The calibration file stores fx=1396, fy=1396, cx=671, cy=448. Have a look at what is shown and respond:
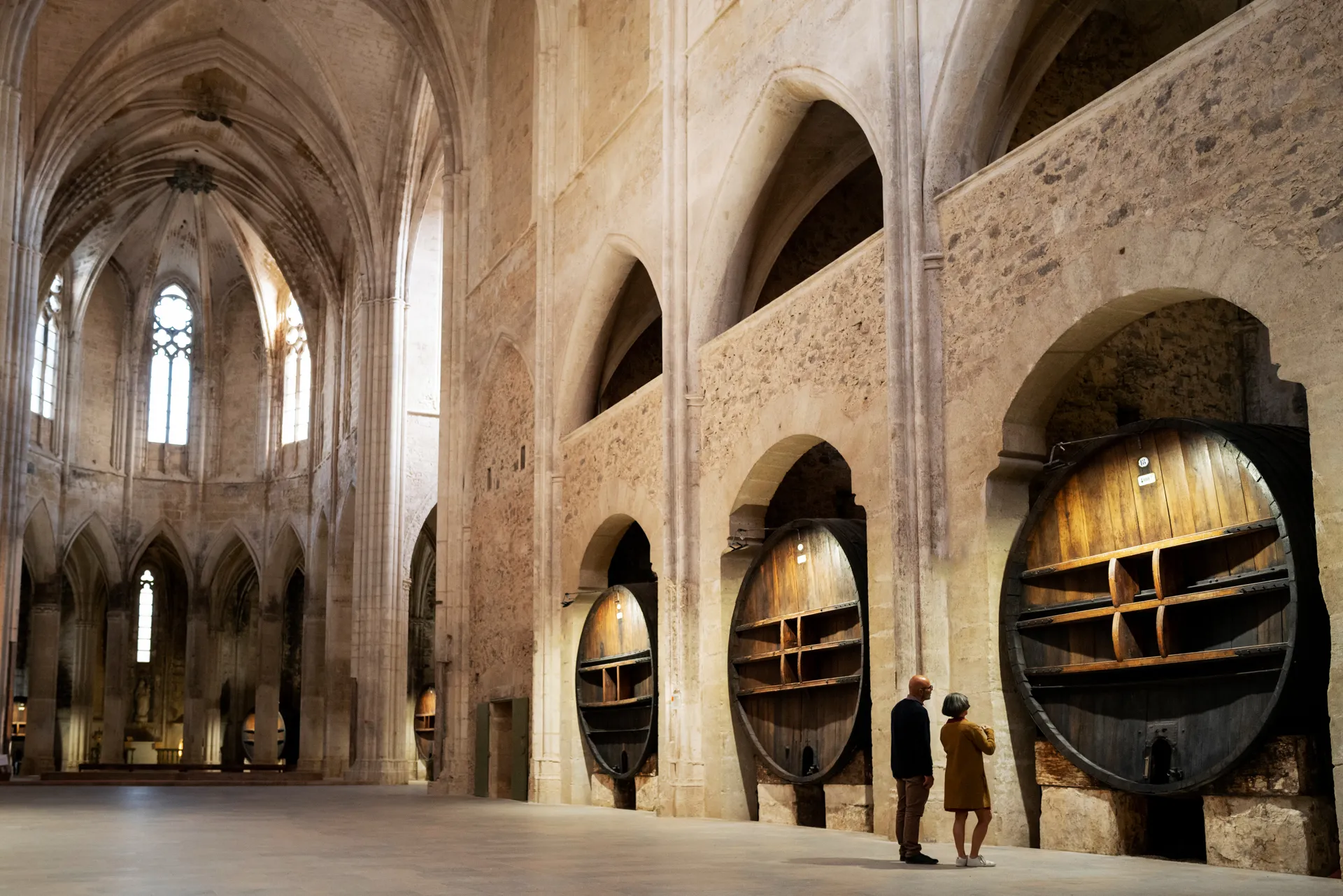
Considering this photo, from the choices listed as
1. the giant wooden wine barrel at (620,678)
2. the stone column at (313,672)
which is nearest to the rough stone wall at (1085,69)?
the giant wooden wine barrel at (620,678)

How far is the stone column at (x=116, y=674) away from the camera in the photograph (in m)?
34.3

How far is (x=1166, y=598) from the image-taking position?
7.23 m

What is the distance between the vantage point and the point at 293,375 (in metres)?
35.7

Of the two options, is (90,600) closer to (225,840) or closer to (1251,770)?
(225,840)

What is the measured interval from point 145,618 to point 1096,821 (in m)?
33.8

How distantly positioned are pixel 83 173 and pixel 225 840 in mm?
23979

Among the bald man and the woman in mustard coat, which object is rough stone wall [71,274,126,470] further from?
the woman in mustard coat

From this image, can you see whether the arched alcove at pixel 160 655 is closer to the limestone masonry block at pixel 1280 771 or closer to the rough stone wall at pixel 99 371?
the rough stone wall at pixel 99 371

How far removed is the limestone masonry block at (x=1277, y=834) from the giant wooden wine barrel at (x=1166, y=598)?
0.86ft

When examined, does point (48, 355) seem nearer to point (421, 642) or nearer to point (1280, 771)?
point (421, 642)

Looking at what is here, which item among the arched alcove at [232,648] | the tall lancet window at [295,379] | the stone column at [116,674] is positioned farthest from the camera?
the arched alcove at [232,648]

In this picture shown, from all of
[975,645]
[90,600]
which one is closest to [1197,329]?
[975,645]

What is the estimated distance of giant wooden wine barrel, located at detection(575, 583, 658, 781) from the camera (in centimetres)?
1335

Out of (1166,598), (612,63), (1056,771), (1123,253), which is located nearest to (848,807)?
(1056,771)
